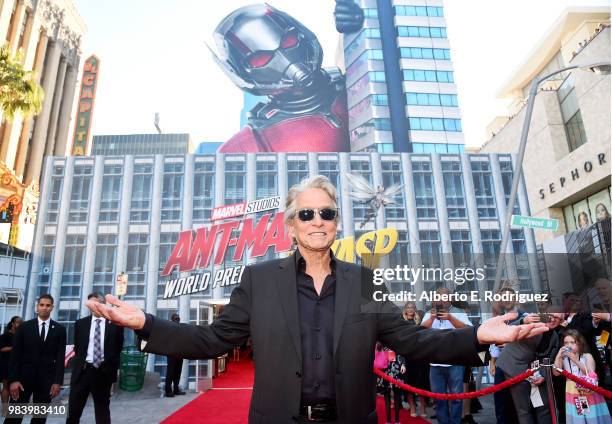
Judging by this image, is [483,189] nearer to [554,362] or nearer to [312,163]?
[312,163]

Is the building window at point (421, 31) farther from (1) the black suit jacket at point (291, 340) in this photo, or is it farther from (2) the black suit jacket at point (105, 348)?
(1) the black suit jacket at point (291, 340)

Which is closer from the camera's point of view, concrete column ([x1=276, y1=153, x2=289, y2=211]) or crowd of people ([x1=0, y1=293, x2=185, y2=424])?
crowd of people ([x1=0, y1=293, x2=185, y2=424])

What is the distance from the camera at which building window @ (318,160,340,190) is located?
24.0m

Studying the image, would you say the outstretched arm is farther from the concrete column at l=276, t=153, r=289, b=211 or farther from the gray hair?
the concrete column at l=276, t=153, r=289, b=211

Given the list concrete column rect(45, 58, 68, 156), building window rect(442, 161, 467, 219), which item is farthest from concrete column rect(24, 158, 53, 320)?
concrete column rect(45, 58, 68, 156)

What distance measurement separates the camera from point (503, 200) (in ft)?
78.3

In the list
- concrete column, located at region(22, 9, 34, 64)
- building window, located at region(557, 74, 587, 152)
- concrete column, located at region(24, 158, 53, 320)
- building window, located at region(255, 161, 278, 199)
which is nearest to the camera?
concrete column, located at region(24, 158, 53, 320)

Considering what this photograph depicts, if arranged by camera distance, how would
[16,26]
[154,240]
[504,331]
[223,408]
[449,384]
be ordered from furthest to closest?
1. [16,26]
2. [154,240]
3. [223,408]
4. [449,384]
5. [504,331]

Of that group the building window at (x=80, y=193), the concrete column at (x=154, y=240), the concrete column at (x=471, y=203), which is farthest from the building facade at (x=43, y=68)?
the concrete column at (x=471, y=203)

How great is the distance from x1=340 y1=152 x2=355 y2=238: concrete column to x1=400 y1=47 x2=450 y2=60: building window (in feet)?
77.7

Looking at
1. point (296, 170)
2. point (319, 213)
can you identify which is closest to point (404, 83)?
point (296, 170)

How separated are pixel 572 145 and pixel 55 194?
35.6m

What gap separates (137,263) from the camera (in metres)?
22.2

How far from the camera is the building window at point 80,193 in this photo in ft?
74.8
